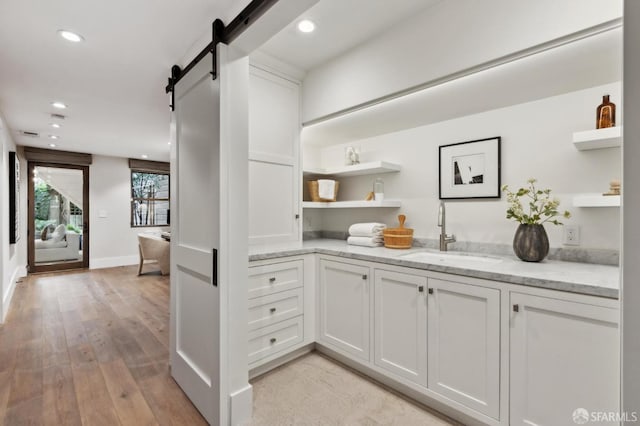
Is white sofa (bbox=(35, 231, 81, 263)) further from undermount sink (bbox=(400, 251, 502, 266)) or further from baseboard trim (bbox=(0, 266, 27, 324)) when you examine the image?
undermount sink (bbox=(400, 251, 502, 266))

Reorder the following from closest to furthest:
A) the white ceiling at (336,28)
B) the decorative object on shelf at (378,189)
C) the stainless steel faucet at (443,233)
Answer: the white ceiling at (336,28), the stainless steel faucet at (443,233), the decorative object on shelf at (378,189)

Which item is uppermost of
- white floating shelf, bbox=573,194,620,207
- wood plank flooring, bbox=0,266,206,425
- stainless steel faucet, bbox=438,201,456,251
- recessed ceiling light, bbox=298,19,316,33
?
recessed ceiling light, bbox=298,19,316,33

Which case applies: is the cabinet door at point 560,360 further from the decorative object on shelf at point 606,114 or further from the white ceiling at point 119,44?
the white ceiling at point 119,44

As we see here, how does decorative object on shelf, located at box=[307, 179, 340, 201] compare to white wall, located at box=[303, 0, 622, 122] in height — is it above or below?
below

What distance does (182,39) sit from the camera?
6.58ft

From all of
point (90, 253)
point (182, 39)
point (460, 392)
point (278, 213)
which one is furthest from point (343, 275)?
point (90, 253)

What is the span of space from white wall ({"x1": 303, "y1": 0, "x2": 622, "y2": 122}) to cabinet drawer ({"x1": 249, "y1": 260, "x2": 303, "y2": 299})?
128 centimetres

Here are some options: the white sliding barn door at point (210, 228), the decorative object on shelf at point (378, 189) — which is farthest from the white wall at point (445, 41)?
the white sliding barn door at point (210, 228)

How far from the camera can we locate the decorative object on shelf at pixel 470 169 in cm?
212

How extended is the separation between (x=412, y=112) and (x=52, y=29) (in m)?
2.43

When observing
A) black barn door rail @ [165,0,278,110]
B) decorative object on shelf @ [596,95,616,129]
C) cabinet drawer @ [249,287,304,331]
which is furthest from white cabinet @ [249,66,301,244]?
decorative object on shelf @ [596,95,616,129]

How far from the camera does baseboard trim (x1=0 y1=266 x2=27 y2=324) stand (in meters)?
3.41

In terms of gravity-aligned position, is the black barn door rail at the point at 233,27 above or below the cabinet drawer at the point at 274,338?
above

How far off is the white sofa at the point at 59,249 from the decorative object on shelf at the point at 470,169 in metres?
6.88
